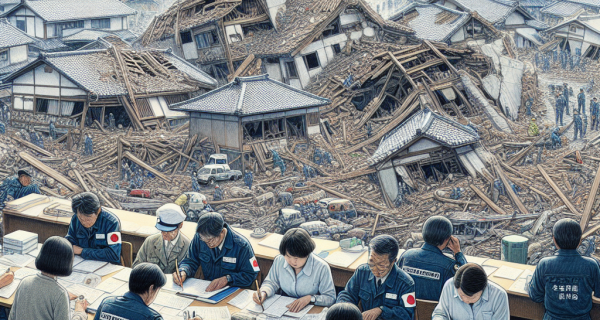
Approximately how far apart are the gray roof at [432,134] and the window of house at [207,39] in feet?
41.3

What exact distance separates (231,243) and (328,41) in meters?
20.7

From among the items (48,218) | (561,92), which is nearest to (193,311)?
(48,218)

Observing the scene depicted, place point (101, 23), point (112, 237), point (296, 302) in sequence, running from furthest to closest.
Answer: point (101, 23) → point (112, 237) → point (296, 302)

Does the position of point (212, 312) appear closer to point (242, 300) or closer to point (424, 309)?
point (242, 300)

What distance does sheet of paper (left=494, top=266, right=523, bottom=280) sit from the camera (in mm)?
6488

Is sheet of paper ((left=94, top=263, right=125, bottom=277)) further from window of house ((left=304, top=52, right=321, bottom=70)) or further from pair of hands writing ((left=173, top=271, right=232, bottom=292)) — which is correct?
window of house ((left=304, top=52, right=321, bottom=70))

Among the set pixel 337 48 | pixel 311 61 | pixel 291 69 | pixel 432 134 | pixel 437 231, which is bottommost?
pixel 437 231

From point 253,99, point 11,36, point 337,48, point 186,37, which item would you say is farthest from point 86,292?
point 11,36

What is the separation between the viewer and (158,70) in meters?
24.7

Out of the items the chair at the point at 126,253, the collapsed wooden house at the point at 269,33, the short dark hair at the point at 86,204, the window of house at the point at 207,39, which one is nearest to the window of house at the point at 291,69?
the collapsed wooden house at the point at 269,33

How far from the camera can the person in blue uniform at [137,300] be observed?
16.7ft

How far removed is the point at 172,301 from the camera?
20.4 ft

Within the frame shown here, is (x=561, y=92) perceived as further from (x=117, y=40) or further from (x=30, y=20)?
(x=30, y=20)

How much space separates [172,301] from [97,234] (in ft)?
4.96
